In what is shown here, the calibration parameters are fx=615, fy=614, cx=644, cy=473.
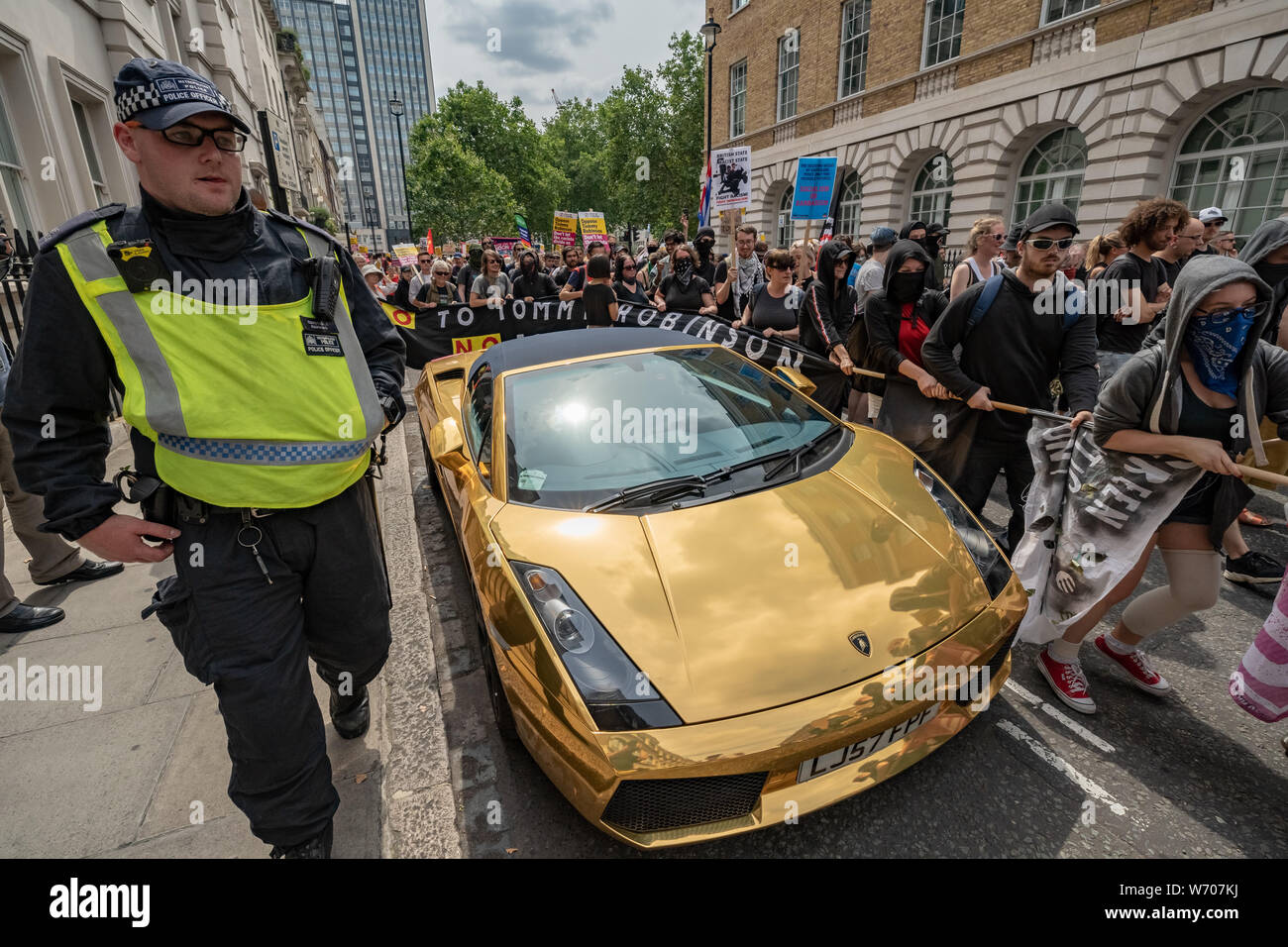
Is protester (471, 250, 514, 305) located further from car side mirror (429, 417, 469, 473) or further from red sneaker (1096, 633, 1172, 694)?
red sneaker (1096, 633, 1172, 694)

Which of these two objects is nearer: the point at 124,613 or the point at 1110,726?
the point at 1110,726

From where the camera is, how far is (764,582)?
2012mm

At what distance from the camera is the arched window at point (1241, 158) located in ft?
32.8

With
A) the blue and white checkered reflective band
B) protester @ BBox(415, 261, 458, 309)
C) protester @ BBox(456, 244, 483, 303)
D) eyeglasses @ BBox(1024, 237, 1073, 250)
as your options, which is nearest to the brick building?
protester @ BBox(456, 244, 483, 303)

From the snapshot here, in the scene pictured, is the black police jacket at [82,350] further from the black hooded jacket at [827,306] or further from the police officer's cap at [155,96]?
the black hooded jacket at [827,306]

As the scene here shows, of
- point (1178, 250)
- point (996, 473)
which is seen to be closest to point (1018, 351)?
point (996, 473)

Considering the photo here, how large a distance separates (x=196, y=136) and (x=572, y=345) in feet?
6.44

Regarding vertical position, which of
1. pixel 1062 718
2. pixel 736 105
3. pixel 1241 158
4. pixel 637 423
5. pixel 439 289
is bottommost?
pixel 1062 718

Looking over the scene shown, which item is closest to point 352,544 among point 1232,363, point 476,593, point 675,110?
point 476,593

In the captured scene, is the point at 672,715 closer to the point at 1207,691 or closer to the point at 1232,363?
the point at 1232,363

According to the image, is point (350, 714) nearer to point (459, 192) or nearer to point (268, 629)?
point (268, 629)

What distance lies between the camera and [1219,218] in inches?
246

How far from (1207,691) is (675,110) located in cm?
3704

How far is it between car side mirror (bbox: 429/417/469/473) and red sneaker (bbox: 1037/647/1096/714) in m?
2.75
